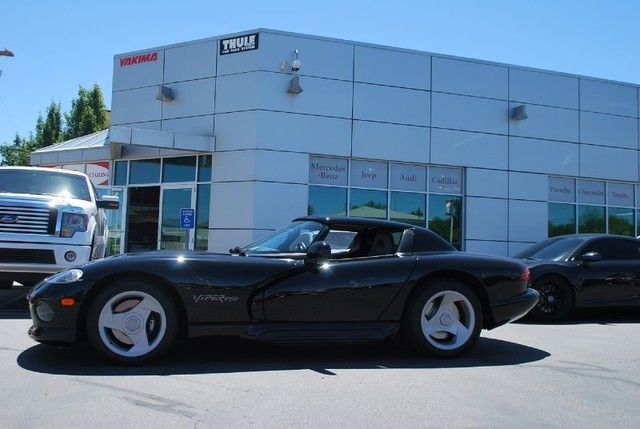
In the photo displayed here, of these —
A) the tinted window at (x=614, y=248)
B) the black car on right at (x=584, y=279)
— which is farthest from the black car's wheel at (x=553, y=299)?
the tinted window at (x=614, y=248)

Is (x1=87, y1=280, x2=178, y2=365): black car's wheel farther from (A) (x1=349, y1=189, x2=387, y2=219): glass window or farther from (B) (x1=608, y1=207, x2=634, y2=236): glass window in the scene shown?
(B) (x1=608, y1=207, x2=634, y2=236): glass window

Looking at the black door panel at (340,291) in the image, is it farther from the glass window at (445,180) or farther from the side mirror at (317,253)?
the glass window at (445,180)

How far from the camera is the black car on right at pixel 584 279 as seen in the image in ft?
30.3

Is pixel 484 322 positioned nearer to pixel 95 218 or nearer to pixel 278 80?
pixel 95 218

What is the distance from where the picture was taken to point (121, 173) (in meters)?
17.0

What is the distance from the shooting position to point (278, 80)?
14.9 meters

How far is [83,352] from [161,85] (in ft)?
37.9

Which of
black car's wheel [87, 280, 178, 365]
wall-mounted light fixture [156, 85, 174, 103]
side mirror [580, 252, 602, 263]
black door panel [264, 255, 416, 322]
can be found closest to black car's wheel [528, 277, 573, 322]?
side mirror [580, 252, 602, 263]

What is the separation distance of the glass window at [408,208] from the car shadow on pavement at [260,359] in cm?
921

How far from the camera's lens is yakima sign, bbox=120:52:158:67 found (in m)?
16.4

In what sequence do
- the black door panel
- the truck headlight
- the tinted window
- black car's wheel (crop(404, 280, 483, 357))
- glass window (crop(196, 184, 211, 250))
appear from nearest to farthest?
the black door panel
black car's wheel (crop(404, 280, 483, 357))
the truck headlight
the tinted window
glass window (crop(196, 184, 211, 250))

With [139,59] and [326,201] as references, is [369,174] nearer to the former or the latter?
[326,201]

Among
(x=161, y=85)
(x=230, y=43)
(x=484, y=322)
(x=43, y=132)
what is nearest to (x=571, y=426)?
(x=484, y=322)

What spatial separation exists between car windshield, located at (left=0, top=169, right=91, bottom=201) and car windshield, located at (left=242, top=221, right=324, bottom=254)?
454 cm
